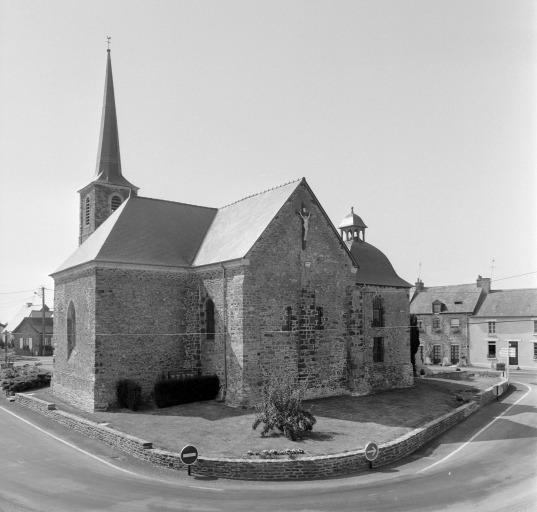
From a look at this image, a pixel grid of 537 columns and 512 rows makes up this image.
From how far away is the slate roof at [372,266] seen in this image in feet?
104

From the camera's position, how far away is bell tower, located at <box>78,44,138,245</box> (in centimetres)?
3322

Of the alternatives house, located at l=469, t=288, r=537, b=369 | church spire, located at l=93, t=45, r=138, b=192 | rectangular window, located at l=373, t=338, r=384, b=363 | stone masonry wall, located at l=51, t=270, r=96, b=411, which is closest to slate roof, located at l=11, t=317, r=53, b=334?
church spire, located at l=93, t=45, r=138, b=192

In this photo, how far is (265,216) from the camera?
85.8 ft

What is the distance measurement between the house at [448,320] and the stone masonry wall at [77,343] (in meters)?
37.6

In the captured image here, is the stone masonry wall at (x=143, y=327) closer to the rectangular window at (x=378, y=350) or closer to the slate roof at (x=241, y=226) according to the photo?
the slate roof at (x=241, y=226)

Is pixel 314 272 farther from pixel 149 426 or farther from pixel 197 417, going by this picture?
pixel 149 426

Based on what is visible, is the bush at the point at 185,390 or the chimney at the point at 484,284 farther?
the chimney at the point at 484,284

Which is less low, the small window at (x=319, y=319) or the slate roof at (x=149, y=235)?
the slate roof at (x=149, y=235)

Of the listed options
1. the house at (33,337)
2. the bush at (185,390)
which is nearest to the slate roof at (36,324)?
the house at (33,337)

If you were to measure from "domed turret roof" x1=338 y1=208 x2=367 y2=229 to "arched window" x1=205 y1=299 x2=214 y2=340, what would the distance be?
1210 cm

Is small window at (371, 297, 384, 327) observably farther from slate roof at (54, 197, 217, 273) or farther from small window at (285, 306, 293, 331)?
slate roof at (54, 197, 217, 273)

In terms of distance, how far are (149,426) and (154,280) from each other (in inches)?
317

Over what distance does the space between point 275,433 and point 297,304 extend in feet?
26.1

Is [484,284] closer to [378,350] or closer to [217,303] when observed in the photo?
[378,350]
